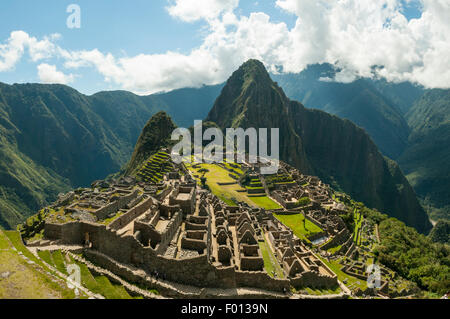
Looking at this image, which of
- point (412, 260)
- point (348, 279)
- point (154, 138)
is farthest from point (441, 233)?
point (154, 138)

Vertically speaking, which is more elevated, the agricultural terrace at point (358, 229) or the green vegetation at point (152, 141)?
the green vegetation at point (152, 141)

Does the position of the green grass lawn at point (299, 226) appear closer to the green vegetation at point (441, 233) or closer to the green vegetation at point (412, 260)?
the green vegetation at point (412, 260)

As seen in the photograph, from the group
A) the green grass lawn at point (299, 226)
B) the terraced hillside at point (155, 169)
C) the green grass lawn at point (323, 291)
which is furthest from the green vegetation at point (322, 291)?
the terraced hillside at point (155, 169)

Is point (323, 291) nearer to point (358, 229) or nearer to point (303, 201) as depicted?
point (303, 201)

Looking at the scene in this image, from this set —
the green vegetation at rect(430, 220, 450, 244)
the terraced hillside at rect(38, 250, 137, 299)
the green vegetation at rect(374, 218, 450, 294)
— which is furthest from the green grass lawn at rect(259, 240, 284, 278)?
the green vegetation at rect(430, 220, 450, 244)

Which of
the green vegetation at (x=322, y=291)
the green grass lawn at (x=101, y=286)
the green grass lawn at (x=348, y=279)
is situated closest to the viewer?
the green grass lawn at (x=101, y=286)

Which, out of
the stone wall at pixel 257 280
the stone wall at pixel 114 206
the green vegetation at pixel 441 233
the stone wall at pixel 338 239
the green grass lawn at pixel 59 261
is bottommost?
the green vegetation at pixel 441 233

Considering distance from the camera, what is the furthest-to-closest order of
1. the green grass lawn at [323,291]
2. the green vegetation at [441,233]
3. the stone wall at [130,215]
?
the green vegetation at [441,233] → the green grass lawn at [323,291] → the stone wall at [130,215]
